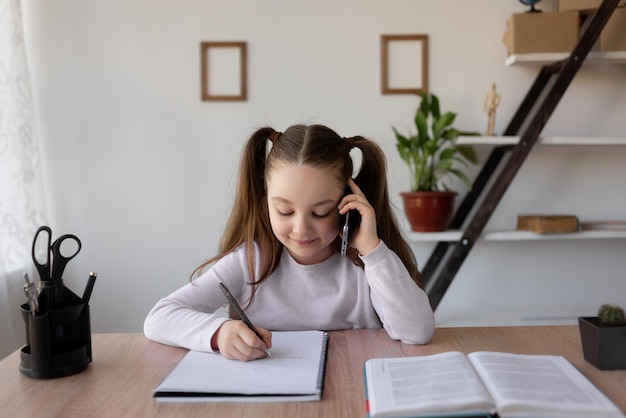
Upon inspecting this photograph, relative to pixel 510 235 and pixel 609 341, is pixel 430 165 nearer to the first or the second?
pixel 510 235

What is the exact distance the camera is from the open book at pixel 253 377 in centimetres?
90

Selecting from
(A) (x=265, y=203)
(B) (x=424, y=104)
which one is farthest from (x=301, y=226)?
(B) (x=424, y=104)

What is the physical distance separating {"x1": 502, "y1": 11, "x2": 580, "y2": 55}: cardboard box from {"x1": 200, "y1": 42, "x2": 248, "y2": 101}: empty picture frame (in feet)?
3.90

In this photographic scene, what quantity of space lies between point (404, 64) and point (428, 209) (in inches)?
27.4

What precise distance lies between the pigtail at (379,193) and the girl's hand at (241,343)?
0.52 metres

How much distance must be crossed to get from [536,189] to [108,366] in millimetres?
2228

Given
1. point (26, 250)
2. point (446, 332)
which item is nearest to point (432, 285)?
point (446, 332)

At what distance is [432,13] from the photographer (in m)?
2.70

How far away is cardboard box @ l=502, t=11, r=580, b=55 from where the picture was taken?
248 centimetres

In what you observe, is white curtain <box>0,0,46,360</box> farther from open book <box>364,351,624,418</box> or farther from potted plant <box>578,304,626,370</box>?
potted plant <box>578,304,626,370</box>

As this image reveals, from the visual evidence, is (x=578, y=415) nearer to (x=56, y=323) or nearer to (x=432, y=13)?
(x=56, y=323)

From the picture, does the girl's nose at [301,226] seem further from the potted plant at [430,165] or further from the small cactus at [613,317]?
the potted plant at [430,165]

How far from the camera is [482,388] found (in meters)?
0.84

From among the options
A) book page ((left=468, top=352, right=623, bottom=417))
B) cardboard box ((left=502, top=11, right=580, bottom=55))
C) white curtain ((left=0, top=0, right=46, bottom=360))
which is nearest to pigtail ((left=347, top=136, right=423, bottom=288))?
book page ((left=468, top=352, right=623, bottom=417))
